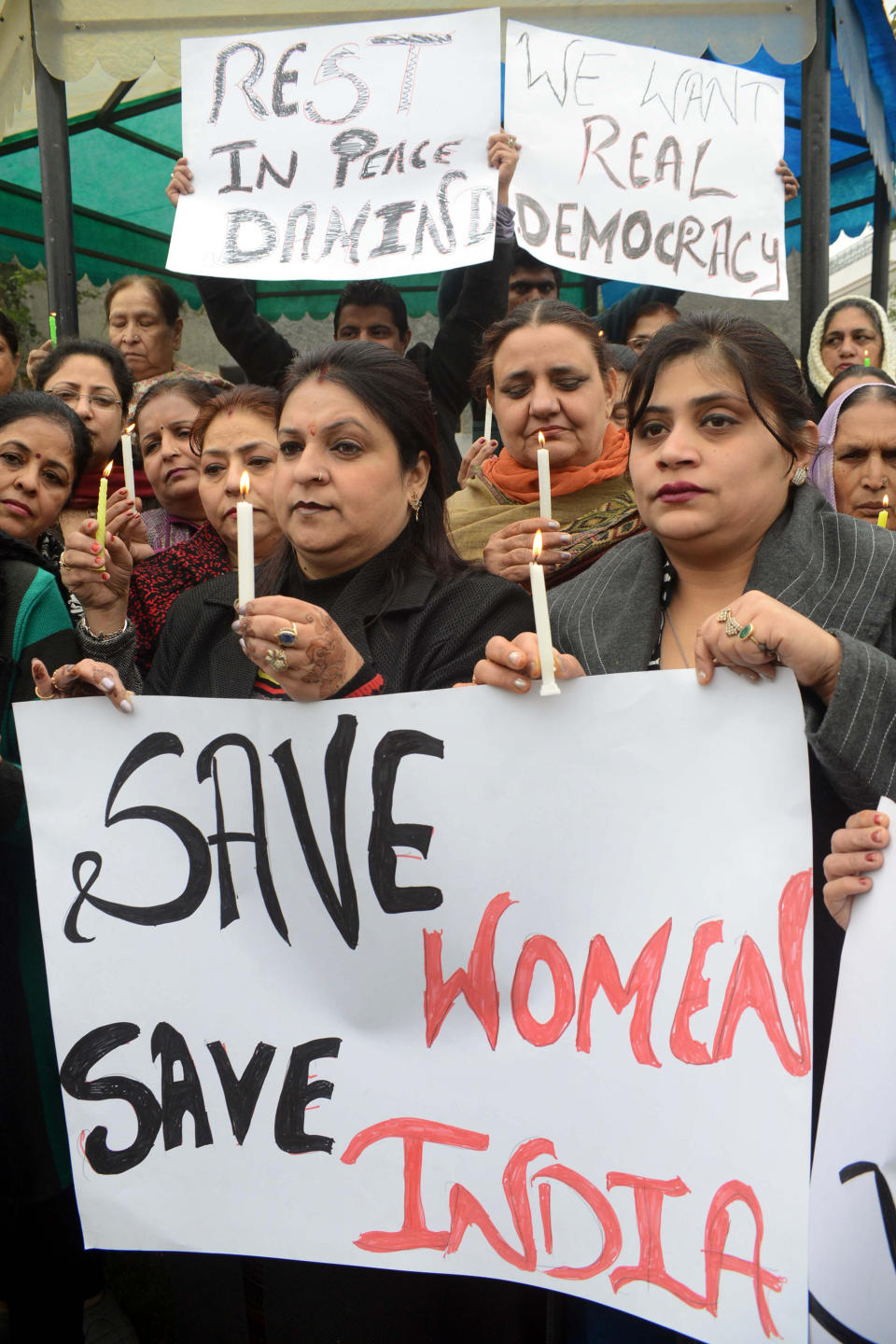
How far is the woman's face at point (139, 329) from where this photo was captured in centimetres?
415

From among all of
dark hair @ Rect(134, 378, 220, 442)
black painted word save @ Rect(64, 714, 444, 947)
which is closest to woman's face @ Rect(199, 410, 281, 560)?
dark hair @ Rect(134, 378, 220, 442)

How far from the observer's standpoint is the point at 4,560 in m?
2.21

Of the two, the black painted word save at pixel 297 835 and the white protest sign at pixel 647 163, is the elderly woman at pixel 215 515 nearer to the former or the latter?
the black painted word save at pixel 297 835

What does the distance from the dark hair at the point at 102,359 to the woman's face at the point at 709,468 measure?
7.20ft

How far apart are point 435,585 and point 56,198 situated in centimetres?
274

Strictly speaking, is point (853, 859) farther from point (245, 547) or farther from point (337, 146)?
point (337, 146)

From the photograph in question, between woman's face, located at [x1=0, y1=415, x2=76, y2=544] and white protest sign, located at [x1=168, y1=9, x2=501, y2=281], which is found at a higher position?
white protest sign, located at [x1=168, y1=9, x2=501, y2=281]

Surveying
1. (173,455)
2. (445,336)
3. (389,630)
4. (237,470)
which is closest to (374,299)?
(445,336)

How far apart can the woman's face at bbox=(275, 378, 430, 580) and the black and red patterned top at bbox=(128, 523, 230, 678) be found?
0.57 metres

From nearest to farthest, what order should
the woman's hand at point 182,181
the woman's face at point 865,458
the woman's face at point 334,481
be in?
the woman's face at point 334,481
the woman's face at point 865,458
the woman's hand at point 182,181

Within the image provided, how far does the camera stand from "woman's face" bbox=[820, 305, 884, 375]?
14.5ft

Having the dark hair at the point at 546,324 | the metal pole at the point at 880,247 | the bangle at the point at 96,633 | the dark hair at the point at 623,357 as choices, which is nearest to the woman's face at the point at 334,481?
the bangle at the point at 96,633

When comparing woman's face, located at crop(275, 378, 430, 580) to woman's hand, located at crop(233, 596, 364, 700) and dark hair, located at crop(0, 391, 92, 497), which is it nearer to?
woman's hand, located at crop(233, 596, 364, 700)

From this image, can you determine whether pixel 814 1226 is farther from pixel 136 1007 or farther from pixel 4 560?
pixel 4 560
